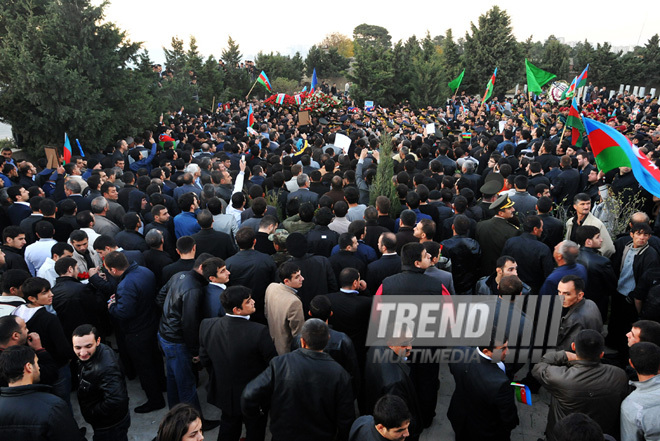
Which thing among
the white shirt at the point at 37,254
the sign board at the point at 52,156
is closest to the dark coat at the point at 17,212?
the white shirt at the point at 37,254

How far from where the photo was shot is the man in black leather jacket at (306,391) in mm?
3205

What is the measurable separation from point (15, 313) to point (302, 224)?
315 cm

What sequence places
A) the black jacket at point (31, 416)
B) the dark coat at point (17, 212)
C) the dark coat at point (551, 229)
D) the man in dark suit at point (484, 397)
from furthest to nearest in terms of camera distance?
the dark coat at point (17, 212), the dark coat at point (551, 229), the man in dark suit at point (484, 397), the black jacket at point (31, 416)

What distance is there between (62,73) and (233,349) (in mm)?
10402

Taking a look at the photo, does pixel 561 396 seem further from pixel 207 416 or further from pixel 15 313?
pixel 15 313

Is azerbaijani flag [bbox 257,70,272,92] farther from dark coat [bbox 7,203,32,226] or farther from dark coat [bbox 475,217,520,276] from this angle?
dark coat [bbox 475,217,520,276]

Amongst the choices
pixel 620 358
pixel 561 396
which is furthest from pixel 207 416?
pixel 620 358

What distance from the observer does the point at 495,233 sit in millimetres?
5695

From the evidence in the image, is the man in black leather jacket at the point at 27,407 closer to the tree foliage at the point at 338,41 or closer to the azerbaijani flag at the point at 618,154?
the azerbaijani flag at the point at 618,154

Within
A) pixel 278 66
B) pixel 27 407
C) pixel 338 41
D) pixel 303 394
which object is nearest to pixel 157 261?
pixel 27 407

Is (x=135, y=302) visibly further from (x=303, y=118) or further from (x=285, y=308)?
(x=303, y=118)

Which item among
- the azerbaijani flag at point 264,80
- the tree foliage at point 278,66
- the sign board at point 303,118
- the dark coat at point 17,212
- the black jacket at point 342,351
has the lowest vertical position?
the black jacket at point 342,351

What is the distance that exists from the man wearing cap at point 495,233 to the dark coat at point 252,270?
2717mm

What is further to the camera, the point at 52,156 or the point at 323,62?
the point at 323,62
